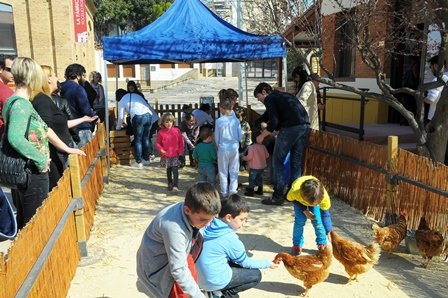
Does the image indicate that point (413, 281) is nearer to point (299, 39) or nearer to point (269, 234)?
point (269, 234)

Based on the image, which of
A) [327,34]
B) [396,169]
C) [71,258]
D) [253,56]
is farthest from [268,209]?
[327,34]

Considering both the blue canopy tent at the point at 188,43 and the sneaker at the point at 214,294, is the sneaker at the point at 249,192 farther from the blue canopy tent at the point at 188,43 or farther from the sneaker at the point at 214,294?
the sneaker at the point at 214,294

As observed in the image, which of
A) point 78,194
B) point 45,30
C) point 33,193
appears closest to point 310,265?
point 78,194

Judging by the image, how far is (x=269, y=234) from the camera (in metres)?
4.92

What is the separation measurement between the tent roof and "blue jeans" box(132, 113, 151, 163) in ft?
3.88

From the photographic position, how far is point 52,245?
309cm

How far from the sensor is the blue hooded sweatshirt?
279cm

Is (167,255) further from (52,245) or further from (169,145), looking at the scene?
(169,145)

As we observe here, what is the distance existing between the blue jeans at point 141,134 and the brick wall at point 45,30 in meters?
9.65

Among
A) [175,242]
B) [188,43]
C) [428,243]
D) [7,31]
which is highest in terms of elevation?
[7,31]

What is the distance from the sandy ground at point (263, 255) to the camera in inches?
144

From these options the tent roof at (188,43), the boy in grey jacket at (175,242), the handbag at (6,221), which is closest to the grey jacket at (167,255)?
the boy in grey jacket at (175,242)

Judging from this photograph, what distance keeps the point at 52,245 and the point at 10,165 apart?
2.46ft

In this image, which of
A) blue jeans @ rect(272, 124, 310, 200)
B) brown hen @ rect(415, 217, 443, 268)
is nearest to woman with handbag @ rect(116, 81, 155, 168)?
blue jeans @ rect(272, 124, 310, 200)
